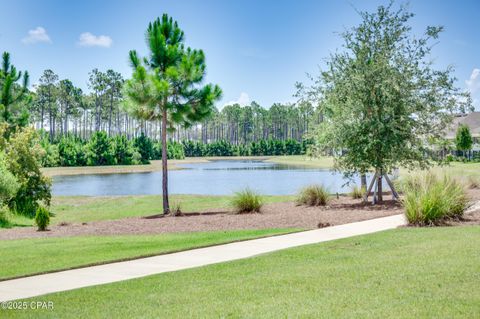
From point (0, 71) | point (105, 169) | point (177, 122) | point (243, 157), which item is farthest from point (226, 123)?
point (177, 122)

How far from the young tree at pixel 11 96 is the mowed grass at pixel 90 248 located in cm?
2796

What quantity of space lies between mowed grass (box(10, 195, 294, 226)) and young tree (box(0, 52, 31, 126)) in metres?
9.97

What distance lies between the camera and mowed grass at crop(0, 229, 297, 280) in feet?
32.1

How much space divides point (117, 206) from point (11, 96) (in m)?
17.2

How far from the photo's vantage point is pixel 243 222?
1653 cm

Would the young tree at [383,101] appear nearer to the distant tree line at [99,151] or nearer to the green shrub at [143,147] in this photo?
the distant tree line at [99,151]

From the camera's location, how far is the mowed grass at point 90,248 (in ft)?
32.1

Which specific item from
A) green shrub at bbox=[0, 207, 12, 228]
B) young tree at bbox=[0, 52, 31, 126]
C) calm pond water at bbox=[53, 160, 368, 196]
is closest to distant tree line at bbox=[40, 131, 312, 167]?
calm pond water at bbox=[53, 160, 368, 196]

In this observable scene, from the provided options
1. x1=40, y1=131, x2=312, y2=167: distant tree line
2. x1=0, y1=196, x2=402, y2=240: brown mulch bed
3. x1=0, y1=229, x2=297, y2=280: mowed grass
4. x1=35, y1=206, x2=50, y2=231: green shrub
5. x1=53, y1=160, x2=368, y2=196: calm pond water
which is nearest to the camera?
x1=0, y1=229, x2=297, y2=280: mowed grass

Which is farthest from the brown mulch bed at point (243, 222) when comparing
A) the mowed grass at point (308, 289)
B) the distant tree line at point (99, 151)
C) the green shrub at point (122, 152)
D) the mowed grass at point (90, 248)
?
the green shrub at point (122, 152)

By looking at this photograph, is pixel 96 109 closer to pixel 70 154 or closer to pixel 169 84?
pixel 70 154

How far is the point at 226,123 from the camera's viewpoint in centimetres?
17888

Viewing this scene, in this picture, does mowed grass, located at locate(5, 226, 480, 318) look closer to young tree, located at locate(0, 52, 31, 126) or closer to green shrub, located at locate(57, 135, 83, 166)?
young tree, located at locate(0, 52, 31, 126)

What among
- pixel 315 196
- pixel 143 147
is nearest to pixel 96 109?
pixel 143 147
